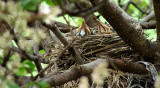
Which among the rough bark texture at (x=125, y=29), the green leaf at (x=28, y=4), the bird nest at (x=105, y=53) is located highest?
the green leaf at (x=28, y=4)

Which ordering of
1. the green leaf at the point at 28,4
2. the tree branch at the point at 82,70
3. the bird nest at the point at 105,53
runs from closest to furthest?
the green leaf at the point at 28,4 → the tree branch at the point at 82,70 → the bird nest at the point at 105,53

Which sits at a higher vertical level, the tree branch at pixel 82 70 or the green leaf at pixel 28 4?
the green leaf at pixel 28 4

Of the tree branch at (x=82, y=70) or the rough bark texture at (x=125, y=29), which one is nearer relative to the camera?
the tree branch at (x=82, y=70)

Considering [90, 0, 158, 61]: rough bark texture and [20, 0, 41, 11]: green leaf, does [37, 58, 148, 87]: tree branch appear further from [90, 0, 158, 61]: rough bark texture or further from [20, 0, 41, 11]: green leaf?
[20, 0, 41, 11]: green leaf

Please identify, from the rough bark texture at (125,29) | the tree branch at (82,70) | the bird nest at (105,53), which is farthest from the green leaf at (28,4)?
the bird nest at (105,53)

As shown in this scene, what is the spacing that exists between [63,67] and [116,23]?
36.9 inches

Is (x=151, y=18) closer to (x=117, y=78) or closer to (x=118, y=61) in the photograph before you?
(x=117, y=78)

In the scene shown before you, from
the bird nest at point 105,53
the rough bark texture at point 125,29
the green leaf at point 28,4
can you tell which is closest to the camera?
the green leaf at point 28,4

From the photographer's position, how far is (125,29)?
1.67 metres

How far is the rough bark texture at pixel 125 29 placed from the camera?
155cm

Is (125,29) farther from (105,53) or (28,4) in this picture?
(28,4)

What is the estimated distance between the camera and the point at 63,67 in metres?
2.31

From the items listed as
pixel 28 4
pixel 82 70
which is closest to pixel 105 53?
pixel 82 70

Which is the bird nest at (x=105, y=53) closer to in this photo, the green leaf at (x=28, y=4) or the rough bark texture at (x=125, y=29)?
the rough bark texture at (x=125, y=29)
